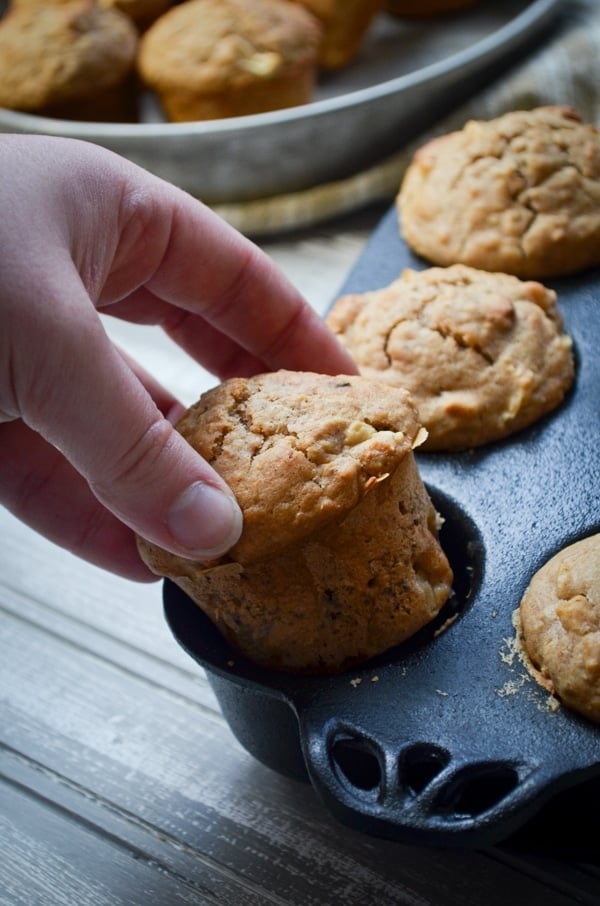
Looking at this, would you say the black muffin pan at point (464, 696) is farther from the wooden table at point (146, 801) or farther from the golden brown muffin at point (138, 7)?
the golden brown muffin at point (138, 7)

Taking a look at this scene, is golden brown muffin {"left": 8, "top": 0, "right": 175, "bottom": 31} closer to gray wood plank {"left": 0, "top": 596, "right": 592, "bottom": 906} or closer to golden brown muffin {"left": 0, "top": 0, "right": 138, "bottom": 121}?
golden brown muffin {"left": 0, "top": 0, "right": 138, "bottom": 121}

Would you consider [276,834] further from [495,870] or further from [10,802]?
[10,802]

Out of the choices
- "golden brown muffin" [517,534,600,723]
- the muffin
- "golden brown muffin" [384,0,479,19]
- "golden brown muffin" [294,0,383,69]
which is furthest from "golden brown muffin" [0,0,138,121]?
"golden brown muffin" [517,534,600,723]

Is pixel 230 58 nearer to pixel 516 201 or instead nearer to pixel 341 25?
pixel 341 25

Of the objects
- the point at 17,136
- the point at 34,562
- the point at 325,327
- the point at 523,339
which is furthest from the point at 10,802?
the point at 523,339

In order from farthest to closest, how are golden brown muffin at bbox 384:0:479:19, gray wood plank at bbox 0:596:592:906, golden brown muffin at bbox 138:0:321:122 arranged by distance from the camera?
golden brown muffin at bbox 384:0:479:19 < golden brown muffin at bbox 138:0:321:122 < gray wood plank at bbox 0:596:592:906

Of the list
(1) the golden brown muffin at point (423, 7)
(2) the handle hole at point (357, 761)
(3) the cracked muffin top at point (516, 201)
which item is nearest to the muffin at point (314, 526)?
(2) the handle hole at point (357, 761)

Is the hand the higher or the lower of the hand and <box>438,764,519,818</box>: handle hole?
the higher

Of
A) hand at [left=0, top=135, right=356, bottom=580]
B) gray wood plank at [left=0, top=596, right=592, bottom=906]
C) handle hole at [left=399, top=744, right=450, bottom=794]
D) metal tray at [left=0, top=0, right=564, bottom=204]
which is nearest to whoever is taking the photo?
hand at [left=0, top=135, right=356, bottom=580]
